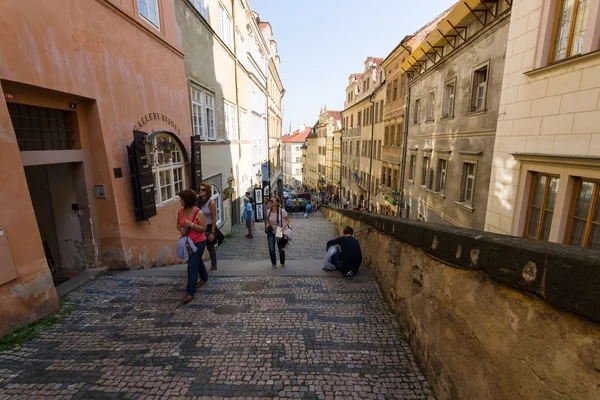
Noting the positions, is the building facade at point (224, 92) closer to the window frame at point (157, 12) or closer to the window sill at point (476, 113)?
the window frame at point (157, 12)

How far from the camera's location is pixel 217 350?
3.31m

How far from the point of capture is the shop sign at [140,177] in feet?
20.1

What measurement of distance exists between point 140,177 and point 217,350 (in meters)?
4.28

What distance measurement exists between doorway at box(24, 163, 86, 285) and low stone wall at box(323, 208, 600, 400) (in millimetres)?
5662

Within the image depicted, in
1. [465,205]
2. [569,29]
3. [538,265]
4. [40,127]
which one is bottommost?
[465,205]

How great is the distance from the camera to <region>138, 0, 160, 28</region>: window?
724cm

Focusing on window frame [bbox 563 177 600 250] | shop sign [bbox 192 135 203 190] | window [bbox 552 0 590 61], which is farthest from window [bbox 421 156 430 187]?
shop sign [bbox 192 135 203 190]

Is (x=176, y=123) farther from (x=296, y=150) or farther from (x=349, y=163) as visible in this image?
(x=296, y=150)

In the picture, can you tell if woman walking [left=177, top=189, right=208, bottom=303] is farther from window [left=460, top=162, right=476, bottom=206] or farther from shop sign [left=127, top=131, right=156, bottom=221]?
window [left=460, top=162, right=476, bottom=206]

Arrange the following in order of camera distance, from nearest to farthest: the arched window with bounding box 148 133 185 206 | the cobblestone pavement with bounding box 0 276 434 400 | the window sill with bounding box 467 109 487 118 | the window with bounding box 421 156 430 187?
the cobblestone pavement with bounding box 0 276 434 400 < the arched window with bounding box 148 133 185 206 < the window sill with bounding box 467 109 487 118 < the window with bounding box 421 156 430 187

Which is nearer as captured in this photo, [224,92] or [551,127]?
[551,127]

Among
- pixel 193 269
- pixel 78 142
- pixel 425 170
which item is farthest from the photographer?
pixel 425 170

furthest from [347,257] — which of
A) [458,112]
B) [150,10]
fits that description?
[458,112]

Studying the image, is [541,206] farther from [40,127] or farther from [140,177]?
[40,127]
